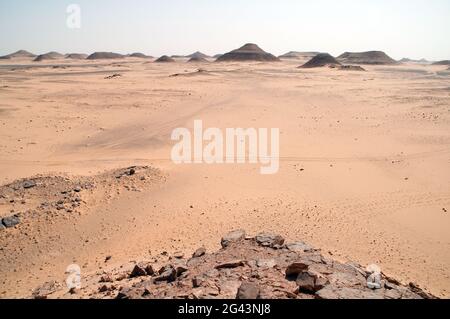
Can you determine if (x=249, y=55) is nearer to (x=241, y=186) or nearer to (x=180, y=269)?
(x=241, y=186)

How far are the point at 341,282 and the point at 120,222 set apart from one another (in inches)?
225

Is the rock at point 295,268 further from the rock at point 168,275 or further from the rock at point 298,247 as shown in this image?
the rock at point 168,275

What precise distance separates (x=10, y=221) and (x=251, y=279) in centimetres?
642

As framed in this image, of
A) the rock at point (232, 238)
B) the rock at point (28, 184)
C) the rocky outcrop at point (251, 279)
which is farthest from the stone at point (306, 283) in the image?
the rock at point (28, 184)

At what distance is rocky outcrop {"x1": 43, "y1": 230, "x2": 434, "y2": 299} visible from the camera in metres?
5.29

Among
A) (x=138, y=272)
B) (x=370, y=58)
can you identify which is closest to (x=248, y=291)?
(x=138, y=272)

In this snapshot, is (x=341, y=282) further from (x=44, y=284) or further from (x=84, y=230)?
(x=84, y=230)

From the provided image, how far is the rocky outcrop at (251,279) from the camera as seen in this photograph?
529 cm

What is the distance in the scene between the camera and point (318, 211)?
10031 mm

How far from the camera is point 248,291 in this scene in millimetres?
5008

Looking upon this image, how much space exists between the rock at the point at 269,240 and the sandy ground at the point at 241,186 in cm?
142
